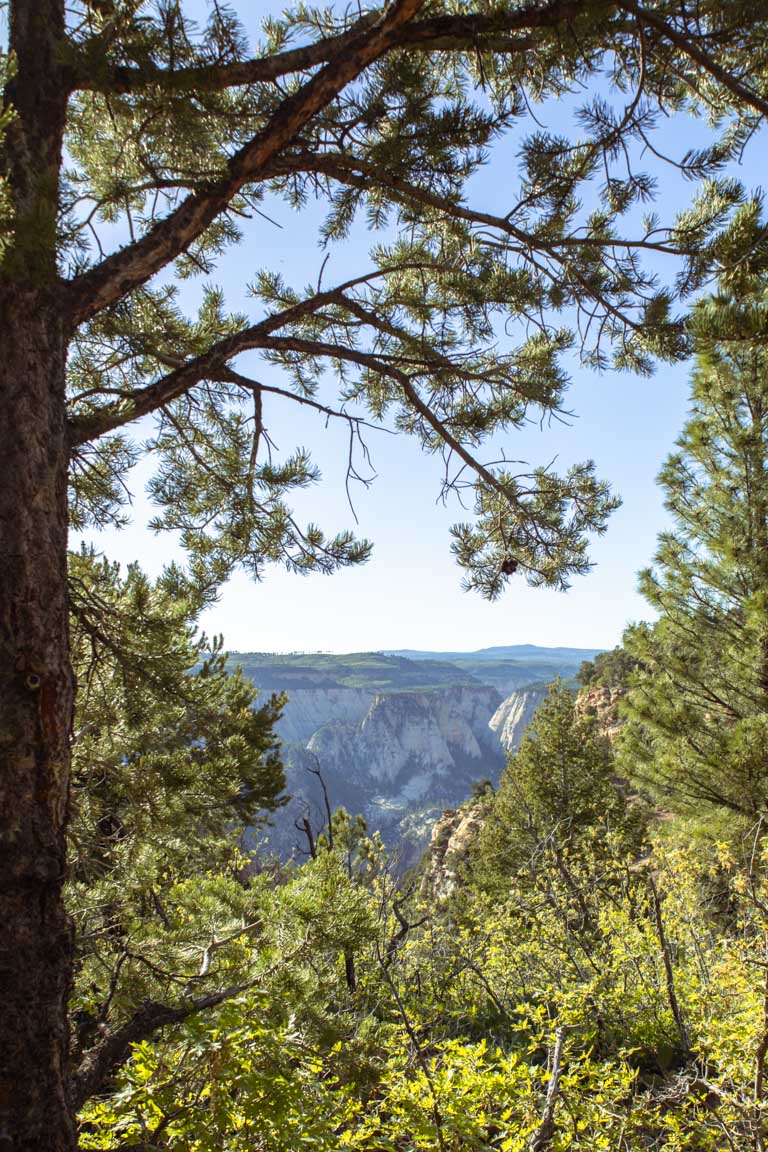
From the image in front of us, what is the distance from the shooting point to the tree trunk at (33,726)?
52.6 inches

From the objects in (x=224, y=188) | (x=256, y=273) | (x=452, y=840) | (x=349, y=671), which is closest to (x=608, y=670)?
(x=452, y=840)

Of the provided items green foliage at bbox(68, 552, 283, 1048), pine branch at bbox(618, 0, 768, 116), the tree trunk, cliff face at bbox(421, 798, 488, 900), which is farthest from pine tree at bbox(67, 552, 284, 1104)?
cliff face at bbox(421, 798, 488, 900)

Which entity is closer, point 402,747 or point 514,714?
point 402,747

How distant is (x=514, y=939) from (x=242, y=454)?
522 cm

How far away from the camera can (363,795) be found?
119 meters

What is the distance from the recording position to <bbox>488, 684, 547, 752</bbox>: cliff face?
405ft

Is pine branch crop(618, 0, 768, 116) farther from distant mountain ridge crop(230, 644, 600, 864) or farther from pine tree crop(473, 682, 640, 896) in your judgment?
distant mountain ridge crop(230, 644, 600, 864)

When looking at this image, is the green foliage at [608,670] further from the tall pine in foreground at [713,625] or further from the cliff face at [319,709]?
the cliff face at [319,709]

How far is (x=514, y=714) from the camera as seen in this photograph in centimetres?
13000

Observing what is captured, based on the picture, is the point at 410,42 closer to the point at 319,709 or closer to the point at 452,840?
the point at 452,840

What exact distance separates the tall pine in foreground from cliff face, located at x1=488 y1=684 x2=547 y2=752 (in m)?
115

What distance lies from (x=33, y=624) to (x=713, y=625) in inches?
291

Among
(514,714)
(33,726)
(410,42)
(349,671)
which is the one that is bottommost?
(514,714)

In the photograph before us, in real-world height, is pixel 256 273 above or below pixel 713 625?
above
